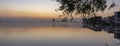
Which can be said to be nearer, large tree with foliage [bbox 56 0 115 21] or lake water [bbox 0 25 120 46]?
large tree with foliage [bbox 56 0 115 21]

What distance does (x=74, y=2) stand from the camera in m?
5.30

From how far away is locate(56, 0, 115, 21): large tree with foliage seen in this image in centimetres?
532

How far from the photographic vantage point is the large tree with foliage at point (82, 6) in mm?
5320

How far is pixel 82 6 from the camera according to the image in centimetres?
539

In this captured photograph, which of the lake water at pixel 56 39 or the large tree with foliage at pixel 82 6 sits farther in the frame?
the lake water at pixel 56 39

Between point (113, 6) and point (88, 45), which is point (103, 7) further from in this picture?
point (88, 45)

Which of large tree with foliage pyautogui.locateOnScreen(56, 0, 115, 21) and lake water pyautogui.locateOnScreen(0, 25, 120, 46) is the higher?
large tree with foliage pyautogui.locateOnScreen(56, 0, 115, 21)

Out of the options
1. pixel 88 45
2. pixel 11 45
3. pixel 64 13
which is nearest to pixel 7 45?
pixel 11 45

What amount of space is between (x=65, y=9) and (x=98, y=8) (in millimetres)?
626

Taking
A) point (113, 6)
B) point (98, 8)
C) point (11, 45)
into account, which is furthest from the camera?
point (11, 45)

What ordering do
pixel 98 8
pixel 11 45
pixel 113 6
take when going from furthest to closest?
pixel 11 45 < pixel 98 8 < pixel 113 6

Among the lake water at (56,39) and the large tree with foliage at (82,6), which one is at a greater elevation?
the large tree with foliage at (82,6)

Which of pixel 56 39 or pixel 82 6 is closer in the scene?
pixel 82 6

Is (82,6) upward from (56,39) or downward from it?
upward
